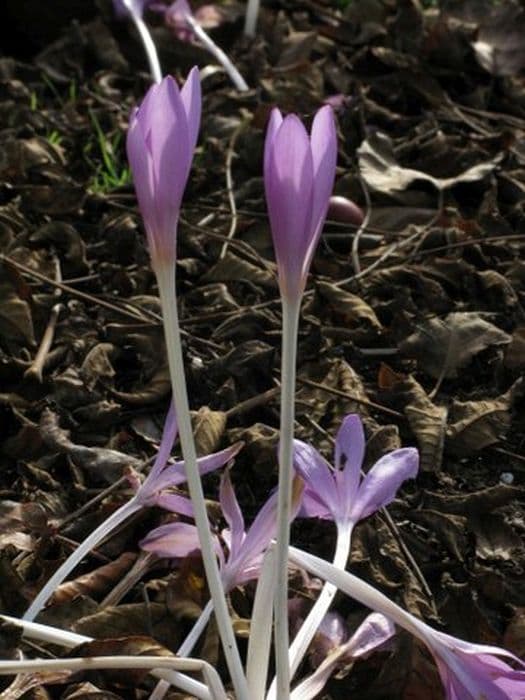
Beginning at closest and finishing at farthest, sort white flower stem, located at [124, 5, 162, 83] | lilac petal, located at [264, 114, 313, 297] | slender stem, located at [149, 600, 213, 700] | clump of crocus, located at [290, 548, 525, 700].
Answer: lilac petal, located at [264, 114, 313, 297]
clump of crocus, located at [290, 548, 525, 700]
slender stem, located at [149, 600, 213, 700]
white flower stem, located at [124, 5, 162, 83]

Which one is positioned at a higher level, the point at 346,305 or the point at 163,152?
the point at 163,152

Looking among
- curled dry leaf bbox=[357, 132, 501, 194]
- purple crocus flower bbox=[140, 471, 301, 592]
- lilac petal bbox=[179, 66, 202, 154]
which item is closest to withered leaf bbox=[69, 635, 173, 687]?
purple crocus flower bbox=[140, 471, 301, 592]

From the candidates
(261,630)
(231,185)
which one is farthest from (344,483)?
(231,185)

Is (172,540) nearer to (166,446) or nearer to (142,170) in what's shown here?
(166,446)

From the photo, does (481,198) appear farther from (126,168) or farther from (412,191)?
(126,168)

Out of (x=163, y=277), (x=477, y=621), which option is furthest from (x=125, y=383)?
(x=163, y=277)

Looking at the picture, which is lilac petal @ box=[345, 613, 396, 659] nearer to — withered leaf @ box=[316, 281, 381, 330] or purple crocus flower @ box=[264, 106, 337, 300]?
purple crocus flower @ box=[264, 106, 337, 300]
